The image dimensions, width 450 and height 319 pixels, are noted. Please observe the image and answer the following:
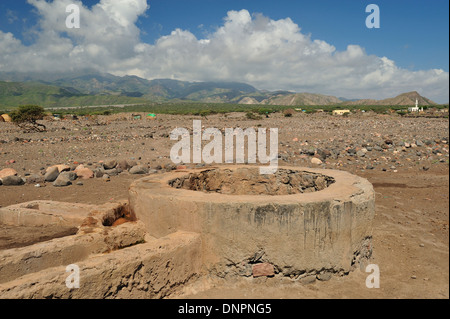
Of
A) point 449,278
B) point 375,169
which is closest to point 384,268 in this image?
point 449,278

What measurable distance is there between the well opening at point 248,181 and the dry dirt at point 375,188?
1863 mm

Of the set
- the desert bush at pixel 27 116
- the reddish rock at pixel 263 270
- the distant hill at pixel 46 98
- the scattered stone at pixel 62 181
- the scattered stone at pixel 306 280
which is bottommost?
the scattered stone at pixel 306 280

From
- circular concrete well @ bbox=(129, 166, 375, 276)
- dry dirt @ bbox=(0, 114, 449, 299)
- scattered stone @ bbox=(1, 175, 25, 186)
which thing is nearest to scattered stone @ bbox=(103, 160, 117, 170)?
dry dirt @ bbox=(0, 114, 449, 299)

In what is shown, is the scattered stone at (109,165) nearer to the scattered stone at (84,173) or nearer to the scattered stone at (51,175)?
the scattered stone at (84,173)

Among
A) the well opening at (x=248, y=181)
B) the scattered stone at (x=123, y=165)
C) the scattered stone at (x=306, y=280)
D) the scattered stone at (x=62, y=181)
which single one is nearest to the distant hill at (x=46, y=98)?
the scattered stone at (x=123, y=165)

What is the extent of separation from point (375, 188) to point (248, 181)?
15.1 ft

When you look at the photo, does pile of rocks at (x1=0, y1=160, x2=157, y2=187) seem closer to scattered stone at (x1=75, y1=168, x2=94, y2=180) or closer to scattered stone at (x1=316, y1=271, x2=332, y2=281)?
scattered stone at (x1=75, y1=168, x2=94, y2=180)

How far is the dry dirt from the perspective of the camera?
3.88 metres

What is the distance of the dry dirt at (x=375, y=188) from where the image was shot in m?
3.88

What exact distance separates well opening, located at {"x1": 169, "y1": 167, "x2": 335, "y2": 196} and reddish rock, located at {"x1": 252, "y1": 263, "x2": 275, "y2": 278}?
2.50 metres

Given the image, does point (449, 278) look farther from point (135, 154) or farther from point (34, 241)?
point (135, 154)

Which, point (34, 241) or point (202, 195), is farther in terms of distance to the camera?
point (34, 241)
